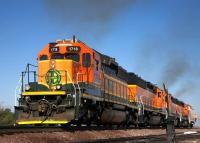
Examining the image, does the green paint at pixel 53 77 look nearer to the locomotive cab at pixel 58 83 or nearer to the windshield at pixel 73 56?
Answer: the locomotive cab at pixel 58 83

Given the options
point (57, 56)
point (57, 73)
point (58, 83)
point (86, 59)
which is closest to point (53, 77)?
point (57, 73)

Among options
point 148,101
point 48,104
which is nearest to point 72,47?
point 48,104

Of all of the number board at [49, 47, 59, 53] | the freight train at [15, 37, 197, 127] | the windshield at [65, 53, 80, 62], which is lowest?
the freight train at [15, 37, 197, 127]

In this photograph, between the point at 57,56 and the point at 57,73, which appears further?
the point at 57,56

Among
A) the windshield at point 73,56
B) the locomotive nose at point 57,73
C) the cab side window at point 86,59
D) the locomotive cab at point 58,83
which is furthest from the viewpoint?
the cab side window at point 86,59

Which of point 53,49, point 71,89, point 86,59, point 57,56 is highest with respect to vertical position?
point 53,49

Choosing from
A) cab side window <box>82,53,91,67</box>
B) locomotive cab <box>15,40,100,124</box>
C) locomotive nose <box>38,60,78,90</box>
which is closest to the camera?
locomotive cab <box>15,40,100,124</box>

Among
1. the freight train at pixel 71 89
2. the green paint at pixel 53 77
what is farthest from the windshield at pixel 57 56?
the green paint at pixel 53 77

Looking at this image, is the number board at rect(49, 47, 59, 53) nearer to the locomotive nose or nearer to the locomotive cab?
the locomotive cab

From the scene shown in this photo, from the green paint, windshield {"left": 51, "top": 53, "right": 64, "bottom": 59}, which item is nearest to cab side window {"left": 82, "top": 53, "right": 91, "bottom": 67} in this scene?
windshield {"left": 51, "top": 53, "right": 64, "bottom": 59}

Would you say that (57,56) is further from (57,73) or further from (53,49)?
(57,73)

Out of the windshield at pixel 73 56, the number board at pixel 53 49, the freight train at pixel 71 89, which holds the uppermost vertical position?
the number board at pixel 53 49

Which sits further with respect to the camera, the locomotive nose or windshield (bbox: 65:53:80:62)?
windshield (bbox: 65:53:80:62)

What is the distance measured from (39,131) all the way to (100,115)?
17.8ft
